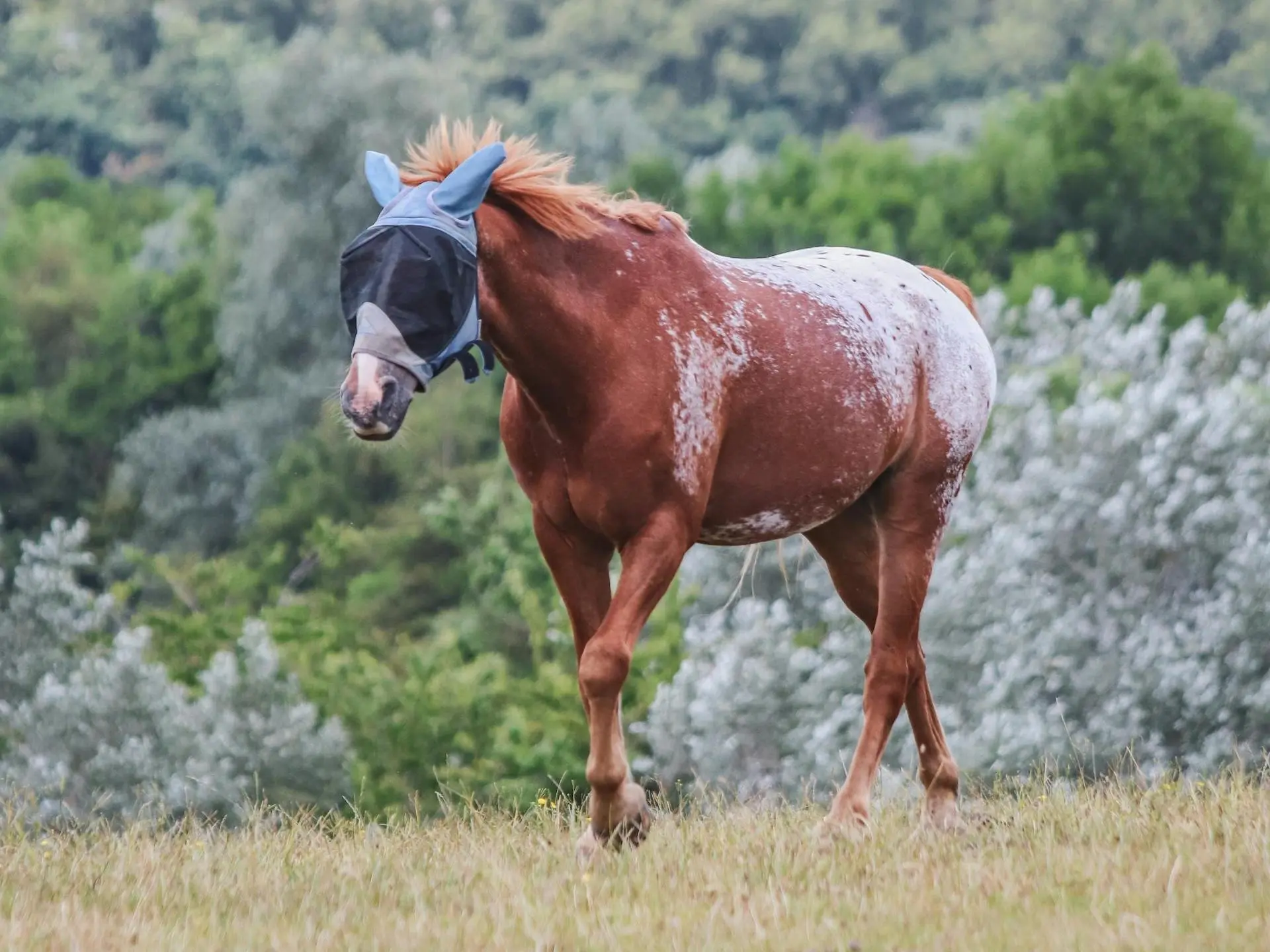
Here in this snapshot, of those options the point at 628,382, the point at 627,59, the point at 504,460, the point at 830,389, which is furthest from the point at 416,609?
the point at 627,59

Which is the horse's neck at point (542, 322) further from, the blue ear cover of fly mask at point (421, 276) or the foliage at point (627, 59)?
the foliage at point (627, 59)

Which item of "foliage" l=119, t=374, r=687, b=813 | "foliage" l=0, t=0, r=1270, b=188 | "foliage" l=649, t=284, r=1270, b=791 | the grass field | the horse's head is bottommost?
"foliage" l=0, t=0, r=1270, b=188

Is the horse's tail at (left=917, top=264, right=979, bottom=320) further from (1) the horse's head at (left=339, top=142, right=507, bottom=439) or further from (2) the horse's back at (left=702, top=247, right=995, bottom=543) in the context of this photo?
(1) the horse's head at (left=339, top=142, right=507, bottom=439)

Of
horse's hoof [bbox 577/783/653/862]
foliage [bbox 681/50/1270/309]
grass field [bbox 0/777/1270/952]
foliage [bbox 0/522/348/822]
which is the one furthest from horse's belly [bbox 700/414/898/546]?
foliage [bbox 681/50/1270/309]

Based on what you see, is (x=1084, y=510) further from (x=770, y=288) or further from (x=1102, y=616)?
(x=770, y=288)

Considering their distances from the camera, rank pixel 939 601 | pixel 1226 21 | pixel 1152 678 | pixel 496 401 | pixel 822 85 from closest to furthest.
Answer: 1. pixel 1152 678
2. pixel 939 601
3. pixel 496 401
4. pixel 1226 21
5. pixel 822 85

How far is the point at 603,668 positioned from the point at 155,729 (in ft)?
93.4

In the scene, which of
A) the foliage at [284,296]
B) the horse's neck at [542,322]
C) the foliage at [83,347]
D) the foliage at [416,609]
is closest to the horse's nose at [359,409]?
the horse's neck at [542,322]

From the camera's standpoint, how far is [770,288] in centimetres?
735

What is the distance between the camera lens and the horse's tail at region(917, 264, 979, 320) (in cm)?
853

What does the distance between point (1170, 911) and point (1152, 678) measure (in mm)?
19430

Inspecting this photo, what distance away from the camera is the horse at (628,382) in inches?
241

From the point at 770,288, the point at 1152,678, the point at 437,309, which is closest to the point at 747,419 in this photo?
the point at 770,288

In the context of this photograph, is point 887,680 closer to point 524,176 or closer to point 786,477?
point 786,477
